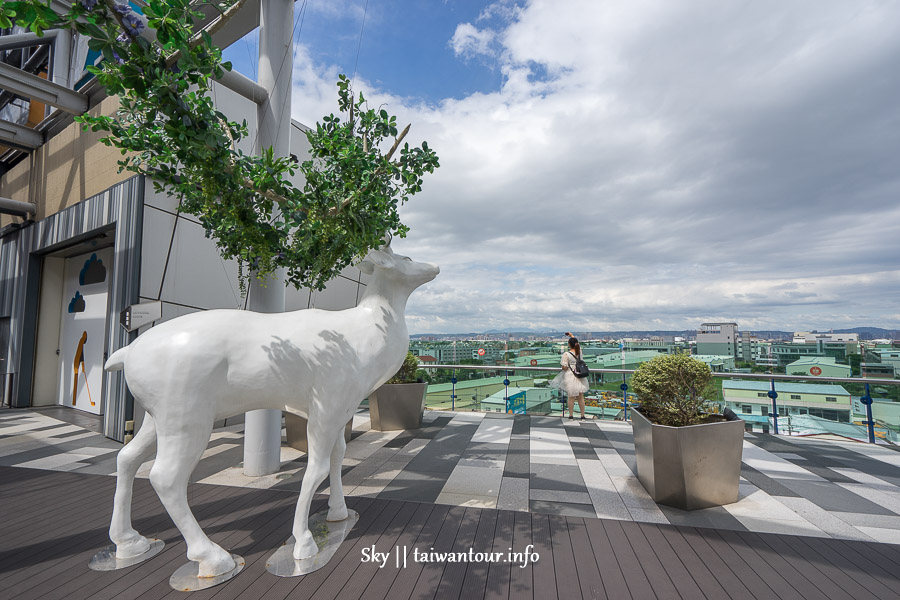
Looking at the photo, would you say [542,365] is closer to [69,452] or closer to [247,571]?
[247,571]

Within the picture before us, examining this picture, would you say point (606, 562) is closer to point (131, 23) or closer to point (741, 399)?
point (131, 23)

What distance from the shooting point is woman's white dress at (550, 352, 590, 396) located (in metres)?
6.74

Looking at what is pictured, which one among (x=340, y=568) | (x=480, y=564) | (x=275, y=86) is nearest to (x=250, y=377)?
(x=340, y=568)

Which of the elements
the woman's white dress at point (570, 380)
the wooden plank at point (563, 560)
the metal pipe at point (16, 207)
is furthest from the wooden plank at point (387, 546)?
the metal pipe at point (16, 207)

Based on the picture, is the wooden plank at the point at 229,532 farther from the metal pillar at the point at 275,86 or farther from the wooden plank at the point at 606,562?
the wooden plank at the point at 606,562

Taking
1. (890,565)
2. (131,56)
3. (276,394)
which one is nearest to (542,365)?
(890,565)

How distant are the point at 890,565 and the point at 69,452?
826 cm

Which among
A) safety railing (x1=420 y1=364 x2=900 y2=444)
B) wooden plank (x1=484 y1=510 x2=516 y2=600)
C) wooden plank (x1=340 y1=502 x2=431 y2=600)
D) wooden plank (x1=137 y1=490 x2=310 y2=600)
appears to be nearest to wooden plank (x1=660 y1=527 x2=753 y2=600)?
wooden plank (x1=484 y1=510 x2=516 y2=600)

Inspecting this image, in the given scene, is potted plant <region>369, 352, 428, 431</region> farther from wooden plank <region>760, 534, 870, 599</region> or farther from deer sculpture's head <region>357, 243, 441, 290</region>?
wooden plank <region>760, 534, 870, 599</region>

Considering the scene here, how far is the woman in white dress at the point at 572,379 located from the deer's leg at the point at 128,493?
5.88 metres

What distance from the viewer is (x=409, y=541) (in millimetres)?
→ 2715

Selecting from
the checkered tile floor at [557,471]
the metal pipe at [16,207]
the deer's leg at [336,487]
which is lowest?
the checkered tile floor at [557,471]

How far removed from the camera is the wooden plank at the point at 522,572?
86.0 inches

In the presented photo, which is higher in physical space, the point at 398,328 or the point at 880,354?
the point at 398,328
